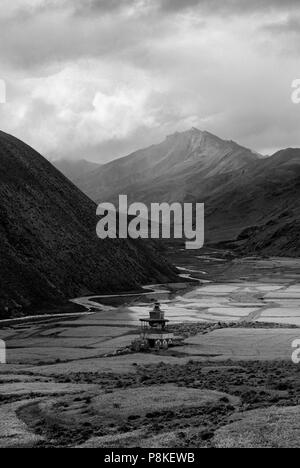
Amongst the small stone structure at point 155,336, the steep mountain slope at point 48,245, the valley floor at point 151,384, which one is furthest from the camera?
the steep mountain slope at point 48,245

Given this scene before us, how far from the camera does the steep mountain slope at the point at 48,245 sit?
468ft

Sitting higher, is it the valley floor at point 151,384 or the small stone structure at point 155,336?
the small stone structure at point 155,336

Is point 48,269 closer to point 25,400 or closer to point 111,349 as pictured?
point 111,349

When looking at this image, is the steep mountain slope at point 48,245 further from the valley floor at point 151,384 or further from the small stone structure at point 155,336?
the small stone structure at point 155,336

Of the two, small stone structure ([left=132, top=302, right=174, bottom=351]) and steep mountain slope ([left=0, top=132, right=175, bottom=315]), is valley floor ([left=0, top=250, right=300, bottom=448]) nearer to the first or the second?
small stone structure ([left=132, top=302, right=174, bottom=351])

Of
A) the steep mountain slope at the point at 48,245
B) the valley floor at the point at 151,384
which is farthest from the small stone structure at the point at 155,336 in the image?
the steep mountain slope at the point at 48,245

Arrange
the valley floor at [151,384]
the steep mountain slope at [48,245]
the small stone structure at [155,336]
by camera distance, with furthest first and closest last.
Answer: the steep mountain slope at [48,245] < the small stone structure at [155,336] < the valley floor at [151,384]

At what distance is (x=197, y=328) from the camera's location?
100000mm

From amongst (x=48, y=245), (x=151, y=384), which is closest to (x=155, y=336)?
(x=151, y=384)

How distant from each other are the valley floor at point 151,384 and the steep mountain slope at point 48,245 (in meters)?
26.3

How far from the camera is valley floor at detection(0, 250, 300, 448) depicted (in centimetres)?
3884

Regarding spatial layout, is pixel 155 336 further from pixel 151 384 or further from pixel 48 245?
pixel 48 245

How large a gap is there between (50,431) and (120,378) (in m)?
19.2

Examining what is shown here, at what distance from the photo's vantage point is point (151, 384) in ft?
184
